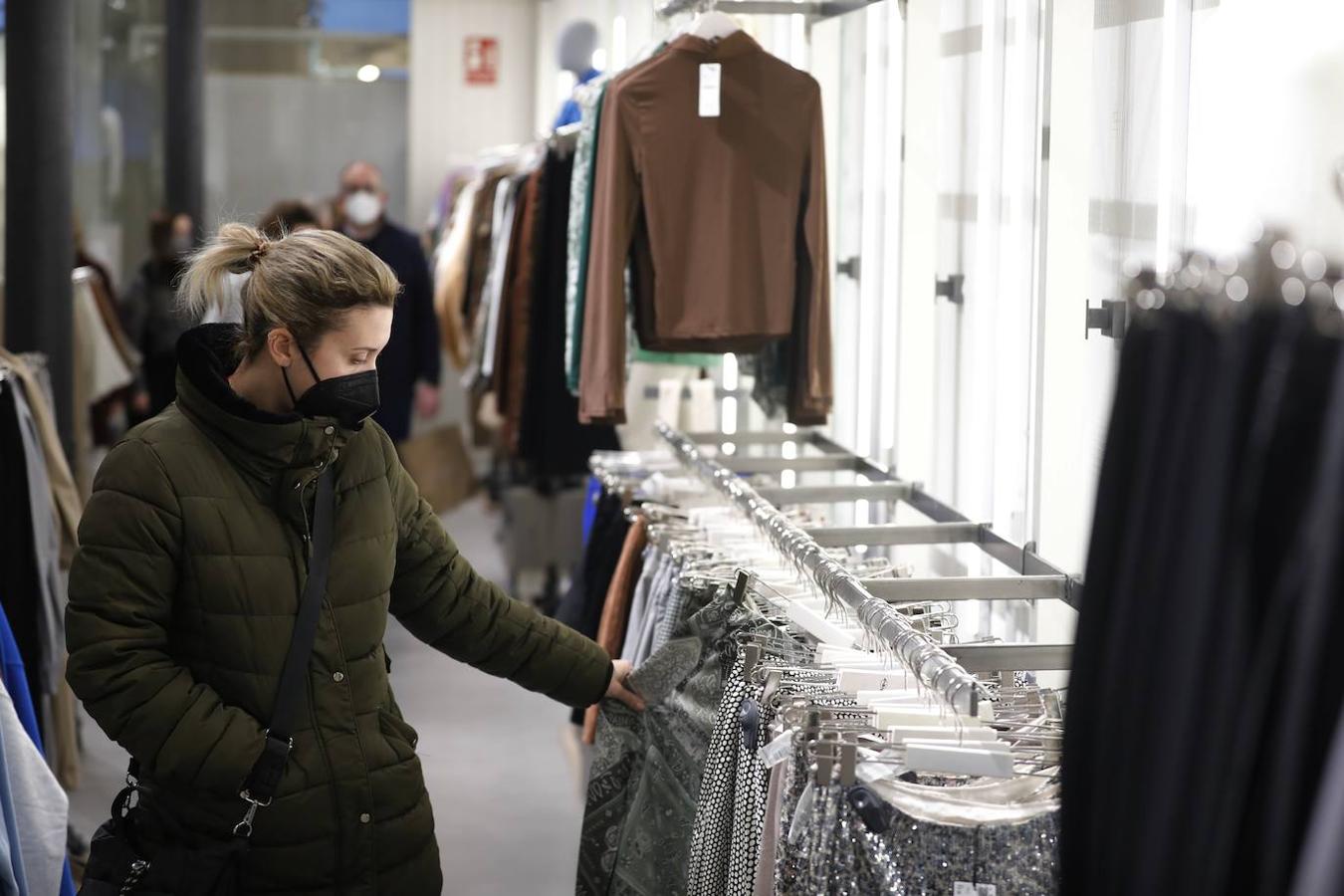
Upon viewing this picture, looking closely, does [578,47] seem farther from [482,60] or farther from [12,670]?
[12,670]

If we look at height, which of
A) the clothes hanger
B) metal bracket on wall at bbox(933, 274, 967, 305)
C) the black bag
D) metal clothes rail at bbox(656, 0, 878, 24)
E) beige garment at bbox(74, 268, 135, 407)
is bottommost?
the black bag

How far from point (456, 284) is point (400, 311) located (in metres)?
1.36

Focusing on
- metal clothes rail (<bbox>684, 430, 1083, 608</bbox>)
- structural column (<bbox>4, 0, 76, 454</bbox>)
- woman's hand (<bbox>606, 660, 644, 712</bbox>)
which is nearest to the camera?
woman's hand (<bbox>606, 660, 644, 712</bbox>)

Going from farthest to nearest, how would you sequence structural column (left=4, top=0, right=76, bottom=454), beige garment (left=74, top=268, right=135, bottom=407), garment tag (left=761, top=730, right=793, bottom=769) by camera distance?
1. beige garment (left=74, top=268, right=135, bottom=407)
2. structural column (left=4, top=0, right=76, bottom=454)
3. garment tag (left=761, top=730, right=793, bottom=769)

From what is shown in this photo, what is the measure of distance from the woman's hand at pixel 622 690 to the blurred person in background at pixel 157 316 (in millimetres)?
5633

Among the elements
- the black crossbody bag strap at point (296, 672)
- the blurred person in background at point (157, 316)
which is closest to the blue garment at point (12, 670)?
the black crossbody bag strap at point (296, 672)

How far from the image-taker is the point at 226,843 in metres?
2.30

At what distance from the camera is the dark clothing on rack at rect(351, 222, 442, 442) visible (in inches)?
286

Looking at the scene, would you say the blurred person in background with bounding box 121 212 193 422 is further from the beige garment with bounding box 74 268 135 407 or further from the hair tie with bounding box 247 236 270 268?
the hair tie with bounding box 247 236 270 268

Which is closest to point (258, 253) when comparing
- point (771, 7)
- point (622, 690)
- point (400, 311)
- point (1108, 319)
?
point (622, 690)

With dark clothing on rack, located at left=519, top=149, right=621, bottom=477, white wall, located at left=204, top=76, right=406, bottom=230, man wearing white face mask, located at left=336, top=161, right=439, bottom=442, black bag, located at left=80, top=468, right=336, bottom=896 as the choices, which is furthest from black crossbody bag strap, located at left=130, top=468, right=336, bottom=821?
white wall, located at left=204, top=76, right=406, bottom=230

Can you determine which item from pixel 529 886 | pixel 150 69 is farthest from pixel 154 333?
pixel 150 69

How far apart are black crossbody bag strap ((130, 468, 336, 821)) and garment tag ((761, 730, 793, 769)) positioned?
67 centimetres

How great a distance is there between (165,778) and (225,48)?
36.5ft
